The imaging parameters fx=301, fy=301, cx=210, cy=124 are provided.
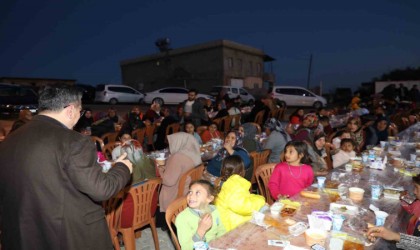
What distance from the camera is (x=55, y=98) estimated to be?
2.06 m

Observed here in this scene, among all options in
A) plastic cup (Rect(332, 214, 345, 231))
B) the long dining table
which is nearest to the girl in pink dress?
the long dining table

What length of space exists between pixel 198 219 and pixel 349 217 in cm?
133

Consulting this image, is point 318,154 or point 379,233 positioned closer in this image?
point 379,233

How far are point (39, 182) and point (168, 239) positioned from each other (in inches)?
98.9

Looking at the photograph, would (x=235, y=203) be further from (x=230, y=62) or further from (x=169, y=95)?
(x=230, y=62)

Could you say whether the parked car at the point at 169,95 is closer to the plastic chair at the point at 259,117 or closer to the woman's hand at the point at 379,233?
the plastic chair at the point at 259,117

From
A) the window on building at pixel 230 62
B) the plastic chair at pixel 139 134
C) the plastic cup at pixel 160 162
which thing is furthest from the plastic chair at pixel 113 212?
the window on building at pixel 230 62

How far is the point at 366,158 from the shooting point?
15.1 ft

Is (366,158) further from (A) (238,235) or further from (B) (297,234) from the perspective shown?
(A) (238,235)

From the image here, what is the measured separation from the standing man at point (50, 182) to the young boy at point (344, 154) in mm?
3853

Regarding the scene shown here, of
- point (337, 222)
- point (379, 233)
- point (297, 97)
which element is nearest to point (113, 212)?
point (337, 222)

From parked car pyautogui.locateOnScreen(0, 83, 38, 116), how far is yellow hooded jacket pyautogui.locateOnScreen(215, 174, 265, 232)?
1428 cm

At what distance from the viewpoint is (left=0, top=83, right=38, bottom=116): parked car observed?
47.4 ft

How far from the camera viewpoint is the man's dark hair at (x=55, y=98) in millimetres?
2049
